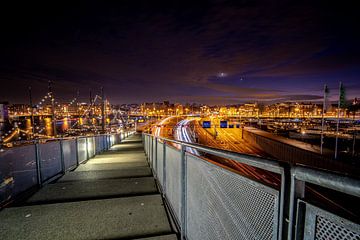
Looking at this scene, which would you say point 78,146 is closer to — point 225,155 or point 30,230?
point 30,230

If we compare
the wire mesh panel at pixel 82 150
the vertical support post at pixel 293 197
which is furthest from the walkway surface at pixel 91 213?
the wire mesh panel at pixel 82 150

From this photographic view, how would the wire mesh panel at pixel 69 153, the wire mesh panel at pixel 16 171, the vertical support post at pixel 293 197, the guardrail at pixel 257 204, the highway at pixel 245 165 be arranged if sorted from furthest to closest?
the wire mesh panel at pixel 69 153
the wire mesh panel at pixel 16 171
the highway at pixel 245 165
the vertical support post at pixel 293 197
the guardrail at pixel 257 204

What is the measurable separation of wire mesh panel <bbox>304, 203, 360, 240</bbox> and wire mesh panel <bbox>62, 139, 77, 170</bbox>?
647 centimetres

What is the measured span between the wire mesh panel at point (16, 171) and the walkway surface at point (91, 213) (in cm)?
46

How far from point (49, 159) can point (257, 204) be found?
5.67 metres

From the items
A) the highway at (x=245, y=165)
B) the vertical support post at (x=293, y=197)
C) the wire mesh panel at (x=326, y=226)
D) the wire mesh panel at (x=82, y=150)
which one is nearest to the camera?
the wire mesh panel at (x=326, y=226)

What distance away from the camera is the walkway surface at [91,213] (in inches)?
102

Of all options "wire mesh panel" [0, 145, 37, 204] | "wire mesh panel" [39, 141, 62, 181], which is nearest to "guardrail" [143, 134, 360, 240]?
"wire mesh panel" [0, 145, 37, 204]

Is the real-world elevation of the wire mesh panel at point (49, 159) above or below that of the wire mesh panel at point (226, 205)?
below

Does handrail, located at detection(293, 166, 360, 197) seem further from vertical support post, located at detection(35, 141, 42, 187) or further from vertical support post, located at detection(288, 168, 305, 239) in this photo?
vertical support post, located at detection(35, 141, 42, 187)

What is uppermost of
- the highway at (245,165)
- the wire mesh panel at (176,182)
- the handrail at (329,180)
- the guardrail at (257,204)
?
the handrail at (329,180)

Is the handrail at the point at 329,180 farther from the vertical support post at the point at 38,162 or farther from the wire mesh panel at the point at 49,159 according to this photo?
the wire mesh panel at the point at 49,159

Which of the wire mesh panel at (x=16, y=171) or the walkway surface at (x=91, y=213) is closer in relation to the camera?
the walkway surface at (x=91, y=213)

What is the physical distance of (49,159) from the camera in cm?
496
